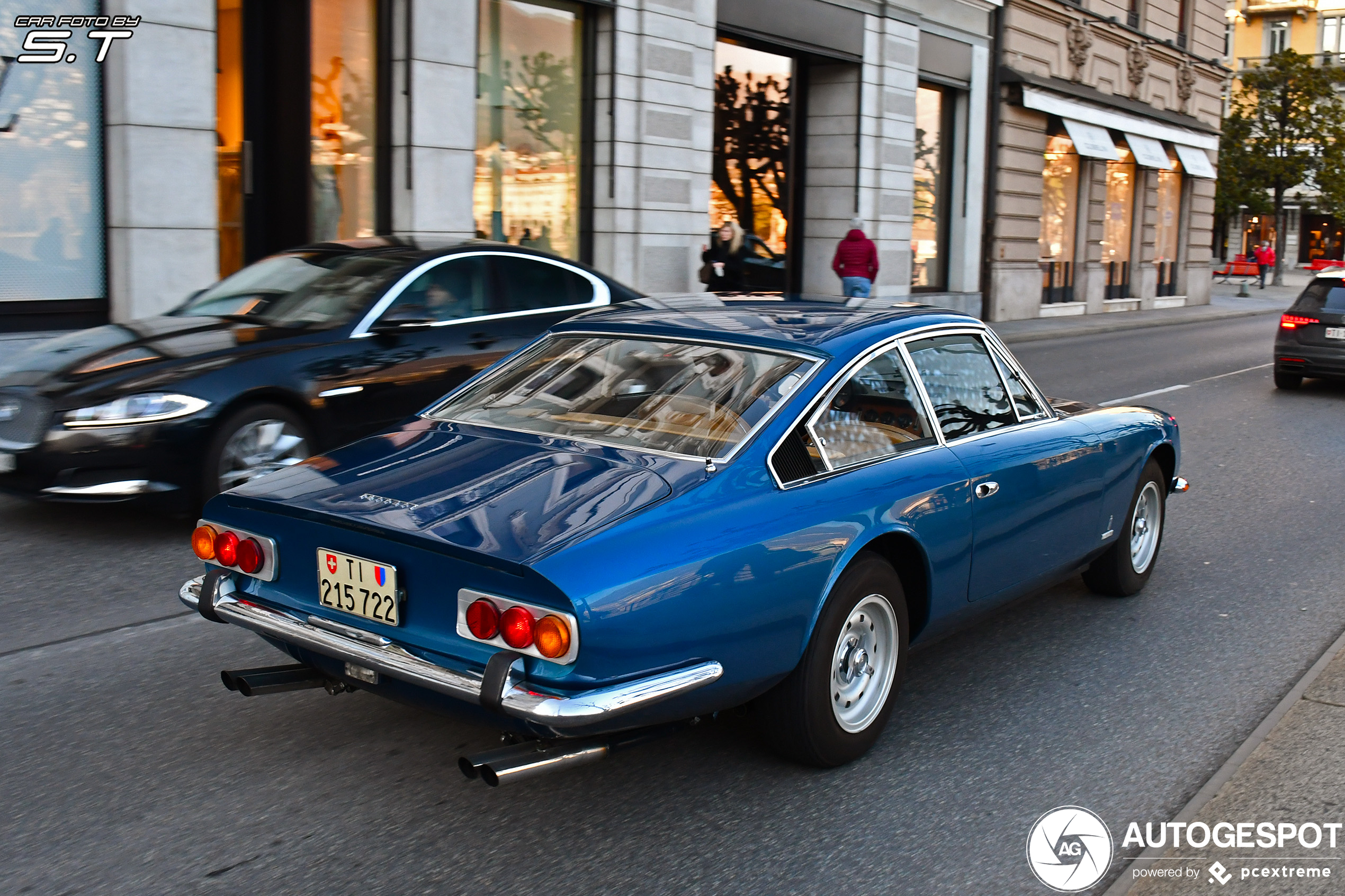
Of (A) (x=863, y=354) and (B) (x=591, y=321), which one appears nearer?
(A) (x=863, y=354)

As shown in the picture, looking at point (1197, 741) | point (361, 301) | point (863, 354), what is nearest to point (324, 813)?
point (863, 354)

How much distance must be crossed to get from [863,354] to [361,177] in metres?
12.1

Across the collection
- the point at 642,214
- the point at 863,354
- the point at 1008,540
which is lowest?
the point at 1008,540

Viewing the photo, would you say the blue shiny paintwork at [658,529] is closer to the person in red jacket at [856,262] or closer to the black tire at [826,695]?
the black tire at [826,695]

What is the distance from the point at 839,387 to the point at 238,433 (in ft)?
13.0

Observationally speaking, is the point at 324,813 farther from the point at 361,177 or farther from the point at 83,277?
the point at 361,177

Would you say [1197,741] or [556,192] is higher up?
[556,192]

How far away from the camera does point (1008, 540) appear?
15.4ft

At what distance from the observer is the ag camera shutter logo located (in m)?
3.39

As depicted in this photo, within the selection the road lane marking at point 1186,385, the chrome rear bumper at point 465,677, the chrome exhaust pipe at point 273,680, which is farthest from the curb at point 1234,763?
the road lane marking at point 1186,385

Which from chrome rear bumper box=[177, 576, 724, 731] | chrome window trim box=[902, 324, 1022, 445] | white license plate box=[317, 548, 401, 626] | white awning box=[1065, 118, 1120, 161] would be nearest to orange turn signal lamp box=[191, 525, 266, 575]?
chrome rear bumper box=[177, 576, 724, 731]

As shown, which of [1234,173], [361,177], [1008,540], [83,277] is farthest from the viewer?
Answer: [1234,173]

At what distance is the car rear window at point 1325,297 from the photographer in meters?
14.8

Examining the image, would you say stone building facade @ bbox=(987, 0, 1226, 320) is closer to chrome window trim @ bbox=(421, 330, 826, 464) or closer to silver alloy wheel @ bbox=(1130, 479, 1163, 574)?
silver alloy wheel @ bbox=(1130, 479, 1163, 574)
